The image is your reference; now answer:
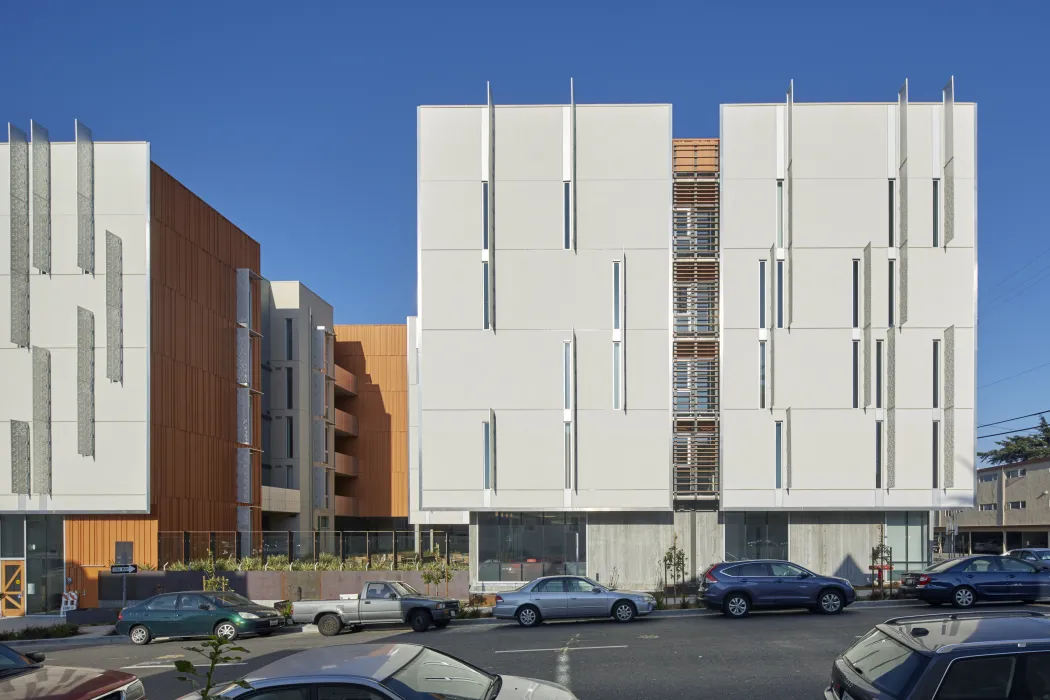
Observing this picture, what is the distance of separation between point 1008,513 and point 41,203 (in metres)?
62.0

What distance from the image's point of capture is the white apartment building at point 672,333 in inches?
1325

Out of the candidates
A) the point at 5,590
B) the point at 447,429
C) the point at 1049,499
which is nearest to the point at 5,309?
the point at 5,590

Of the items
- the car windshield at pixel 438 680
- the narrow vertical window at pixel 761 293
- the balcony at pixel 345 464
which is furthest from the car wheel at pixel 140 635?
the balcony at pixel 345 464

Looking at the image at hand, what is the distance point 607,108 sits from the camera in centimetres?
3456

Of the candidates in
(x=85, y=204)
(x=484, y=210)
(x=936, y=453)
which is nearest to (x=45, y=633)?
(x=85, y=204)

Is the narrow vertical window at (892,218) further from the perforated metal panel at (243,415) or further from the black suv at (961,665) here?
the perforated metal panel at (243,415)

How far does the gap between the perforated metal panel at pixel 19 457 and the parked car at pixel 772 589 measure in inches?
923

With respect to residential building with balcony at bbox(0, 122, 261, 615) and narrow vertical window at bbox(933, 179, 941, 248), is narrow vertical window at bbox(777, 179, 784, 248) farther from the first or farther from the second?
residential building with balcony at bbox(0, 122, 261, 615)

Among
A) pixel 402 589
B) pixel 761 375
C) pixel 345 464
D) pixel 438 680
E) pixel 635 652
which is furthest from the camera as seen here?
pixel 345 464

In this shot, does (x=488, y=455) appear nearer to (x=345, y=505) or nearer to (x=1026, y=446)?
(x=345, y=505)

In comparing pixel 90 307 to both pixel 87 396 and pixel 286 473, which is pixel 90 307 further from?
pixel 286 473

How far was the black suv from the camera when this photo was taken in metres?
7.77

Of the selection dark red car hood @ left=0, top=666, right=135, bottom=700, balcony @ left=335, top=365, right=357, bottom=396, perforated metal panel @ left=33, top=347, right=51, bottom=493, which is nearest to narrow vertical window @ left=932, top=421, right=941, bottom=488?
dark red car hood @ left=0, top=666, right=135, bottom=700

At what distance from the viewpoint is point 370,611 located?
25.6 meters
